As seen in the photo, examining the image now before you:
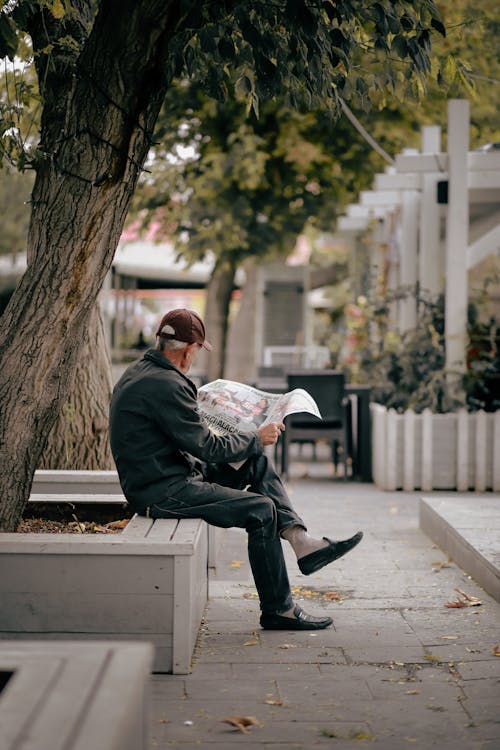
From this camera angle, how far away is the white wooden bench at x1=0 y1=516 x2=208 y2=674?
448cm

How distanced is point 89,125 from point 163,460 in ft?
5.07

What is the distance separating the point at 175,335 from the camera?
515 cm

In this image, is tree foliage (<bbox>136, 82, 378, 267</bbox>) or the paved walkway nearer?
the paved walkway

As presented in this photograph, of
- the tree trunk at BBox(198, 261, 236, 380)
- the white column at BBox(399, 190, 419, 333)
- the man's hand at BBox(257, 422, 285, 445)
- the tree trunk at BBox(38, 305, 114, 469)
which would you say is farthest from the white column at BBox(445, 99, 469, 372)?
the tree trunk at BBox(198, 261, 236, 380)

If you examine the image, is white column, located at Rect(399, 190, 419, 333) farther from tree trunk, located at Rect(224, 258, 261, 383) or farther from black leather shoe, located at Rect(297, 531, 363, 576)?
tree trunk, located at Rect(224, 258, 261, 383)

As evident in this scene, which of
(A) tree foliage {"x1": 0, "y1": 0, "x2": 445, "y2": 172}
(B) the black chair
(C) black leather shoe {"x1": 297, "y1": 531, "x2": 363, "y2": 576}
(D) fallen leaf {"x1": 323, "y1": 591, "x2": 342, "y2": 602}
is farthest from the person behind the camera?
(B) the black chair

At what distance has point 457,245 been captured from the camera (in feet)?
36.1

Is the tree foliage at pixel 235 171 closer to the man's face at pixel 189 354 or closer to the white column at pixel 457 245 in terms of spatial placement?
the white column at pixel 457 245

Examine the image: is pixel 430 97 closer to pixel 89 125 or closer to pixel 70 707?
pixel 89 125

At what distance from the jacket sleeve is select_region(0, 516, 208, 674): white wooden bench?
59cm

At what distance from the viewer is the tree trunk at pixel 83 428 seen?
7.57 m

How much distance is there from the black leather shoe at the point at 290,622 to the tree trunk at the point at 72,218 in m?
1.27

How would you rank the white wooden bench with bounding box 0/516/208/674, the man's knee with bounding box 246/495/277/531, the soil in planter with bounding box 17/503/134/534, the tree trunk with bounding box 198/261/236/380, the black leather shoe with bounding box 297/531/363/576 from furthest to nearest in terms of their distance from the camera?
the tree trunk with bounding box 198/261/236/380 → the soil in planter with bounding box 17/503/134/534 → the black leather shoe with bounding box 297/531/363/576 → the man's knee with bounding box 246/495/277/531 → the white wooden bench with bounding box 0/516/208/674

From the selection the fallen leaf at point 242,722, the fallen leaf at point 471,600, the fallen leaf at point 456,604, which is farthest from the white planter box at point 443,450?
the fallen leaf at point 242,722
